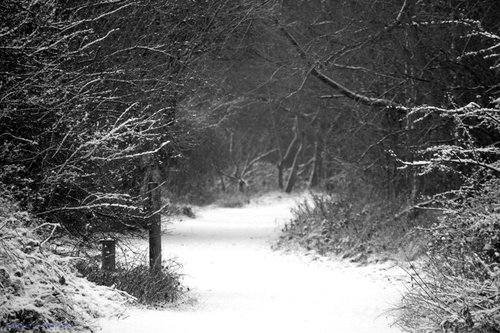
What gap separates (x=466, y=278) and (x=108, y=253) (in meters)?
4.81

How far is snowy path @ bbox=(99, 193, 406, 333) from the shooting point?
22.7 feet

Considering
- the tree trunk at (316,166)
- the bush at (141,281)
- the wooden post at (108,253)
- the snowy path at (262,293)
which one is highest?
the tree trunk at (316,166)

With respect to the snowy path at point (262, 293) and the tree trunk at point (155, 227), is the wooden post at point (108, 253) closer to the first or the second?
the snowy path at point (262, 293)

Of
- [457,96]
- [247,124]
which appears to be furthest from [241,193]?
[457,96]

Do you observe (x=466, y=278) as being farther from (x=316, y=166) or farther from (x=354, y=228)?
(x=316, y=166)

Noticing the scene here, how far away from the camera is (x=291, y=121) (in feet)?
110

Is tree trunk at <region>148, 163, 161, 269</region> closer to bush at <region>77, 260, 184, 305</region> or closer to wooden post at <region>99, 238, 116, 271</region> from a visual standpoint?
bush at <region>77, 260, 184, 305</region>

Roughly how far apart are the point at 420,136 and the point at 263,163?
77.6 feet

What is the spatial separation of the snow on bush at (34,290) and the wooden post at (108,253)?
1945mm

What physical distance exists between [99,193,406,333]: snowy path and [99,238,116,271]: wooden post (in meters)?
1.06

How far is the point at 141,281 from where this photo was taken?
27.0 feet

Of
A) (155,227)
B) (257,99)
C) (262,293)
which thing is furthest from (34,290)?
(257,99)

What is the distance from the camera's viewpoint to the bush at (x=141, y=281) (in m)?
7.46

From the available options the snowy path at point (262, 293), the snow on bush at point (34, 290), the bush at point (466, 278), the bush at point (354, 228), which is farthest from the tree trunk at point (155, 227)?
the bush at point (354, 228)
